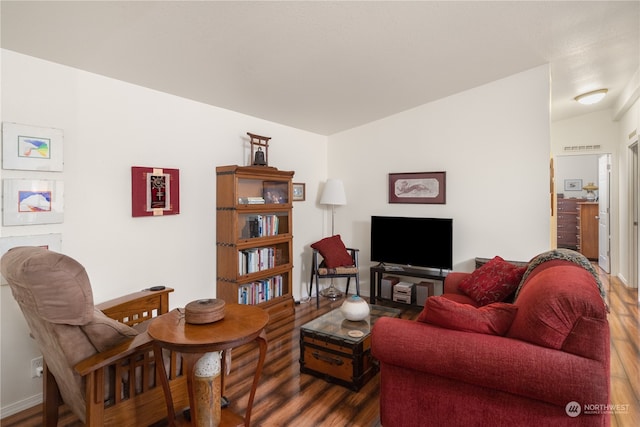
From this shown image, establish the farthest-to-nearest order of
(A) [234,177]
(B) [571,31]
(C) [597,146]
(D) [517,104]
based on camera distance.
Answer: (C) [597,146]
(D) [517,104]
(A) [234,177]
(B) [571,31]

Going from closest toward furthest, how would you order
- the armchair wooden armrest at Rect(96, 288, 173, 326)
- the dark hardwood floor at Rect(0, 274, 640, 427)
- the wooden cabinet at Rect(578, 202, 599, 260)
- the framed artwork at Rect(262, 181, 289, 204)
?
1. the dark hardwood floor at Rect(0, 274, 640, 427)
2. the armchair wooden armrest at Rect(96, 288, 173, 326)
3. the framed artwork at Rect(262, 181, 289, 204)
4. the wooden cabinet at Rect(578, 202, 599, 260)

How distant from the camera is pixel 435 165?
438 cm

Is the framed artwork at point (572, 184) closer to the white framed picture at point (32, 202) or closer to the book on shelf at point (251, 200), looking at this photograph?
the book on shelf at point (251, 200)

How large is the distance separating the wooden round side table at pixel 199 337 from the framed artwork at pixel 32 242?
3.54 feet

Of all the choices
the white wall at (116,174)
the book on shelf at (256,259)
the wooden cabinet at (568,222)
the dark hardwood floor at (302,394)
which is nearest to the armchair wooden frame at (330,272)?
the book on shelf at (256,259)

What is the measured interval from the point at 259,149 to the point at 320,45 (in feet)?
4.71

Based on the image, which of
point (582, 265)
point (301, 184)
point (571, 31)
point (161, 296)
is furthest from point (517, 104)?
point (161, 296)

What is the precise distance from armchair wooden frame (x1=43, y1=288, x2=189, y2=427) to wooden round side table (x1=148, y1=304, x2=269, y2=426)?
0.45ft

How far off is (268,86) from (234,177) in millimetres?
934

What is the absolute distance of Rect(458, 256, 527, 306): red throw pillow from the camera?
274 cm

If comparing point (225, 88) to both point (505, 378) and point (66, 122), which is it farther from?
point (505, 378)

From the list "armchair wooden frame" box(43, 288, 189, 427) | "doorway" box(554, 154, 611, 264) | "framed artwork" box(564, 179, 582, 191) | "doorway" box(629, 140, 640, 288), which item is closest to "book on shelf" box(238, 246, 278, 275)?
"armchair wooden frame" box(43, 288, 189, 427)

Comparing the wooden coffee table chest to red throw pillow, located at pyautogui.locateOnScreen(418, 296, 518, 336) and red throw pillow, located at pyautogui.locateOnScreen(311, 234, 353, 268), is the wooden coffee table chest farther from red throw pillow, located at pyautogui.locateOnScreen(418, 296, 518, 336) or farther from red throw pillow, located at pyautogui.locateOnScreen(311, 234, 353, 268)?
red throw pillow, located at pyautogui.locateOnScreen(311, 234, 353, 268)

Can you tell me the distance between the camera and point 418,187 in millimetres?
4484
